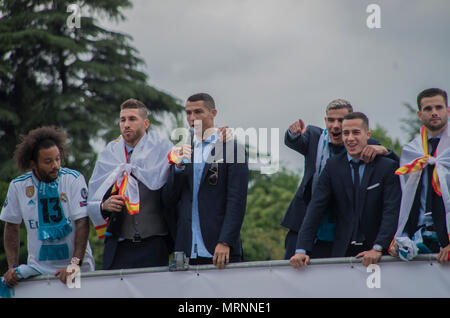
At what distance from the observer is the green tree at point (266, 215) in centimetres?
2102

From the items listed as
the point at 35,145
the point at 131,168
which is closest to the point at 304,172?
the point at 131,168

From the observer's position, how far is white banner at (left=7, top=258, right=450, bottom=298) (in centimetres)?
489

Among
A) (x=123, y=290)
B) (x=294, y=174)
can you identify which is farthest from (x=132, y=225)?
(x=294, y=174)

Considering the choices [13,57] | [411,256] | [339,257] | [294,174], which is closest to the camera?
[411,256]

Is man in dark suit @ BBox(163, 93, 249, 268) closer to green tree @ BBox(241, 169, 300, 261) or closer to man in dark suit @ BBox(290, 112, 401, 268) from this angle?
man in dark suit @ BBox(290, 112, 401, 268)

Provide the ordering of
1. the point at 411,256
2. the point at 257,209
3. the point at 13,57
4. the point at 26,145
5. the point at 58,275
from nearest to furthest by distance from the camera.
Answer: the point at 411,256 < the point at 58,275 < the point at 26,145 < the point at 13,57 < the point at 257,209

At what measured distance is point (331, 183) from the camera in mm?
5531

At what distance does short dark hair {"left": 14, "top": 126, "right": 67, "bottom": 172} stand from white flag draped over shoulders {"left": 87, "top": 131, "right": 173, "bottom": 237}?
1.46 ft

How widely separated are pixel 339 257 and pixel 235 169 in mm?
1155

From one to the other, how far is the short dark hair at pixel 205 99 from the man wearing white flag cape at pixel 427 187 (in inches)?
71.1

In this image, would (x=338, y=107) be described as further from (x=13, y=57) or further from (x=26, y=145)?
(x=13, y=57)

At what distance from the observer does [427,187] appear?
512 centimetres

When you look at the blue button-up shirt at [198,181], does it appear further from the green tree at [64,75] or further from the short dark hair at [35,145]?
the green tree at [64,75]

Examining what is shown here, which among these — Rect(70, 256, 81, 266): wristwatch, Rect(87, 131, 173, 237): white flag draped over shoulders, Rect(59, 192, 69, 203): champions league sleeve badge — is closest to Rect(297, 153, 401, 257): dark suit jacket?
Rect(87, 131, 173, 237): white flag draped over shoulders
